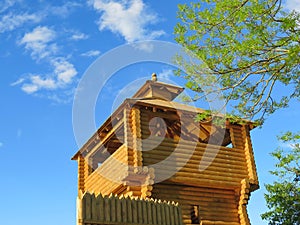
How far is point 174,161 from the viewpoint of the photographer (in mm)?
17766

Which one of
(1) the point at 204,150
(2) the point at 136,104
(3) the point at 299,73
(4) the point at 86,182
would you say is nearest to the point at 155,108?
(2) the point at 136,104

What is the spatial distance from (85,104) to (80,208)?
33.5ft

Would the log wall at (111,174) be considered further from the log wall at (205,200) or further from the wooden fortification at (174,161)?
the log wall at (205,200)

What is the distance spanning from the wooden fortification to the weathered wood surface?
4986mm

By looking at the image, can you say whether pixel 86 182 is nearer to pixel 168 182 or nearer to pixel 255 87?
pixel 168 182

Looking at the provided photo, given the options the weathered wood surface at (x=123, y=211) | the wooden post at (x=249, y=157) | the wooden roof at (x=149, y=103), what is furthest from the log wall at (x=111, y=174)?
the wooden post at (x=249, y=157)

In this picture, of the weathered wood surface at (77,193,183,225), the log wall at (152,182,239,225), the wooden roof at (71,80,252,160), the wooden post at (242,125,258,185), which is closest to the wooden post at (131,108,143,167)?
the wooden roof at (71,80,252,160)

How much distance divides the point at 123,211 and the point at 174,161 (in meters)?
7.61

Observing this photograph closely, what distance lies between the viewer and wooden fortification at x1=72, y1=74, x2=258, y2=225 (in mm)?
17203

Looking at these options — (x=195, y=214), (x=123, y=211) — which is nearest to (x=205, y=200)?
(x=195, y=214)

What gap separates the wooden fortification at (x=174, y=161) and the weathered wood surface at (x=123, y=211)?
16.4 feet

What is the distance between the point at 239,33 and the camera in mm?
11523

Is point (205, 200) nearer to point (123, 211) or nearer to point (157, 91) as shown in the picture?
point (157, 91)

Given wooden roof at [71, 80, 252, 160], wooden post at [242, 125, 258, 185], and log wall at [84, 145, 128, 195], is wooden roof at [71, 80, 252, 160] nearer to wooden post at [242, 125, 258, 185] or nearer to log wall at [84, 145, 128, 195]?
wooden post at [242, 125, 258, 185]
